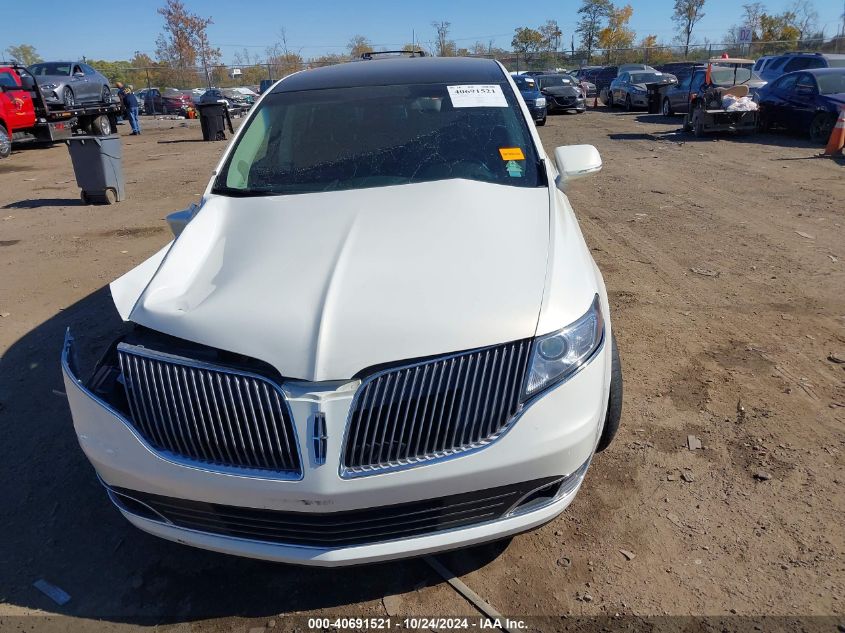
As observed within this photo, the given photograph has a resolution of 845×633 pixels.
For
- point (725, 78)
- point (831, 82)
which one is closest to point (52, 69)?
point (725, 78)

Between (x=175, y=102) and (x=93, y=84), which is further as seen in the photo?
(x=175, y=102)

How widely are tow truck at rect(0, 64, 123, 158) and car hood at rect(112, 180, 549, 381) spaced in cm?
1541

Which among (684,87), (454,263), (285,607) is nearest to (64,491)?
(285,607)

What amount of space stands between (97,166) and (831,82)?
47.6 ft

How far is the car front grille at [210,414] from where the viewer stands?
84.2 inches

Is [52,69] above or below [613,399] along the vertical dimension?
above

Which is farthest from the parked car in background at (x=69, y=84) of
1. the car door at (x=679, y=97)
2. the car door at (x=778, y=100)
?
the car door at (x=778, y=100)

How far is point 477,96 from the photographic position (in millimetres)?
3803

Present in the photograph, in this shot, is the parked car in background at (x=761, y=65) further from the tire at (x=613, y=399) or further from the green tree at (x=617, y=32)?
the green tree at (x=617, y=32)

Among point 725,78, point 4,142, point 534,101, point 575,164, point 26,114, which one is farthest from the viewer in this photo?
point 534,101

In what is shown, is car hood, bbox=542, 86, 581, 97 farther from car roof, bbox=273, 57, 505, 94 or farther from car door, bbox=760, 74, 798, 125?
car roof, bbox=273, 57, 505, 94

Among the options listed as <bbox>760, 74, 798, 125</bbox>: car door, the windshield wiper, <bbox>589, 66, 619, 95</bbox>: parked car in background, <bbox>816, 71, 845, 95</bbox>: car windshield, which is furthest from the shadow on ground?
<bbox>589, 66, 619, 95</bbox>: parked car in background

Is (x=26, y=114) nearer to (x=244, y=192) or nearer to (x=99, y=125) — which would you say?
(x=99, y=125)

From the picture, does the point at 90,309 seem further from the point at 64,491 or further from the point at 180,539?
the point at 180,539
